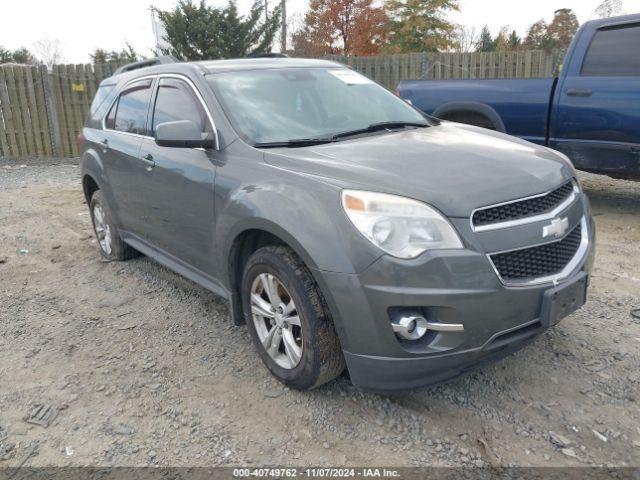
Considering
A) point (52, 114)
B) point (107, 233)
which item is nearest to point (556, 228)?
point (107, 233)

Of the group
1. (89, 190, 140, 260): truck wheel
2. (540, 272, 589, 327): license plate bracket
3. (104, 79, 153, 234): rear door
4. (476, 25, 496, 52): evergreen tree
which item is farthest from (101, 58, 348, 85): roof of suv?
(476, 25, 496, 52): evergreen tree

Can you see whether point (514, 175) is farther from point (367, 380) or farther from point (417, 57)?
point (417, 57)

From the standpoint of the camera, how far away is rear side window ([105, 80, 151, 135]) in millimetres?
4281

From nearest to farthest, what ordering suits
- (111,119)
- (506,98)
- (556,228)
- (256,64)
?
(556,228)
(256,64)
(111,119)
(506,98)

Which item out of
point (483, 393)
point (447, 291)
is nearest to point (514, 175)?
point (447, 291)

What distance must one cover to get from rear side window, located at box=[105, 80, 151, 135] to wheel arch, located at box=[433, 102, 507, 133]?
371cm

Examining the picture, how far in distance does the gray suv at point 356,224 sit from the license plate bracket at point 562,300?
1 cm

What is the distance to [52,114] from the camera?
12.3m

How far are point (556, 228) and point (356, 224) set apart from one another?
101 centimetres

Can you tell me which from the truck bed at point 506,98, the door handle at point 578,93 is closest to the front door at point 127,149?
the truck bed at point 506,98

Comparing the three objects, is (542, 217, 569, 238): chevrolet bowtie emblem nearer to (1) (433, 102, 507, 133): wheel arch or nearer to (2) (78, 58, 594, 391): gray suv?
(2) (78, 58, 594, 391): gray suv

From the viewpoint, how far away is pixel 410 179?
257 cm

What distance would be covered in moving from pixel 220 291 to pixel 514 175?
1.87m

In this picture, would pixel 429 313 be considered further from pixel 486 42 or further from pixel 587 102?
pixel 486 42
